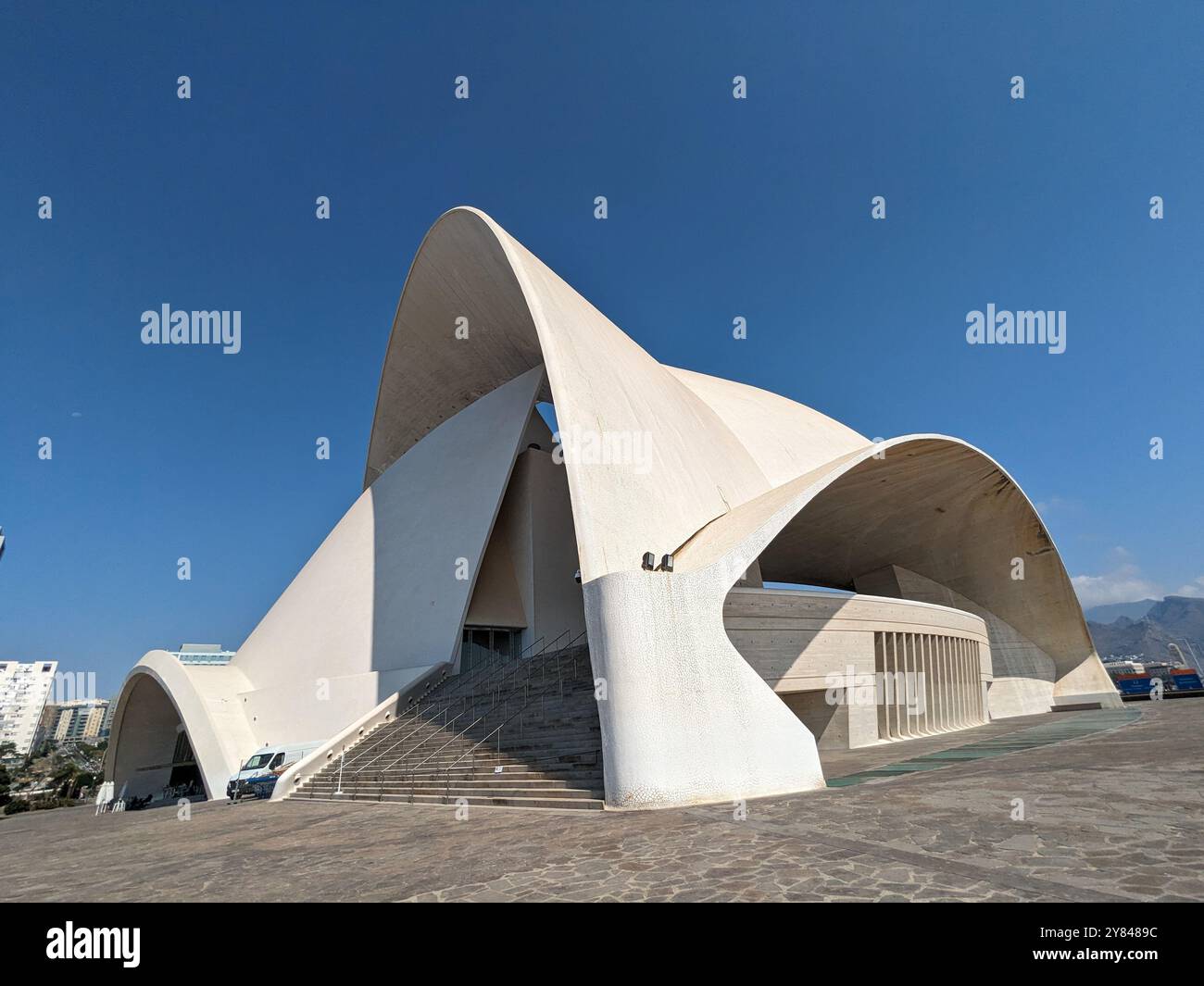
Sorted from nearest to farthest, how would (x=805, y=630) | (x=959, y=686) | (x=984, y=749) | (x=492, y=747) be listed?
(x=492, y=747)
(x=984, y=749)
(x=805, y=630)
(x=959, y=686)

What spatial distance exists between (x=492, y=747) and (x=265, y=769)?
290 inches

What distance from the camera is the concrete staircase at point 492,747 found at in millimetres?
10703

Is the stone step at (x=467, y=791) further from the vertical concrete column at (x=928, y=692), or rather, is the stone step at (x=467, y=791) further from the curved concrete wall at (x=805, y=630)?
the vertical concrete column at (x=928, y=692)

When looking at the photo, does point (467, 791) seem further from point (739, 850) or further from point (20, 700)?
point (20, 700)

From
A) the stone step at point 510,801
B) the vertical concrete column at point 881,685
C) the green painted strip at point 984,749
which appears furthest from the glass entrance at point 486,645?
the green painted strip at point 984,749

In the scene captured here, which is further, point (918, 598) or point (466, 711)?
point (918, 598)

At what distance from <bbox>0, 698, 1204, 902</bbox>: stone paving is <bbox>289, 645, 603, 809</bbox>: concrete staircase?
97 centimetres

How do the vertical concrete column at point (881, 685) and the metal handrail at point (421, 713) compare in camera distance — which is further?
the vertical concrete column at point (881, 685)

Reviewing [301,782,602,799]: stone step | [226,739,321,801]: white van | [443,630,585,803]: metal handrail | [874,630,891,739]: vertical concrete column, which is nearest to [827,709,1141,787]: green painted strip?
[874,630,891,739]: vertical concrete column

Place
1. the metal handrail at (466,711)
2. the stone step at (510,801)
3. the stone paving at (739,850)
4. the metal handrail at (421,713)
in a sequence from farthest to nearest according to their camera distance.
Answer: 1. the metal handrail at (421,713)
2. the metal handrail at (466,711)
3. the stone step at (510,801)
4. the stone paving at (739,850)

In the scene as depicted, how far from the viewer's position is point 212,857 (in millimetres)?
7641

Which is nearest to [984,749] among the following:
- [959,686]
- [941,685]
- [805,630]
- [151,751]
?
[805,630]

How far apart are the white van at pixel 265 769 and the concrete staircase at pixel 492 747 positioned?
1740 millimetres

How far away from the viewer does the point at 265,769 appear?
1684 cm
